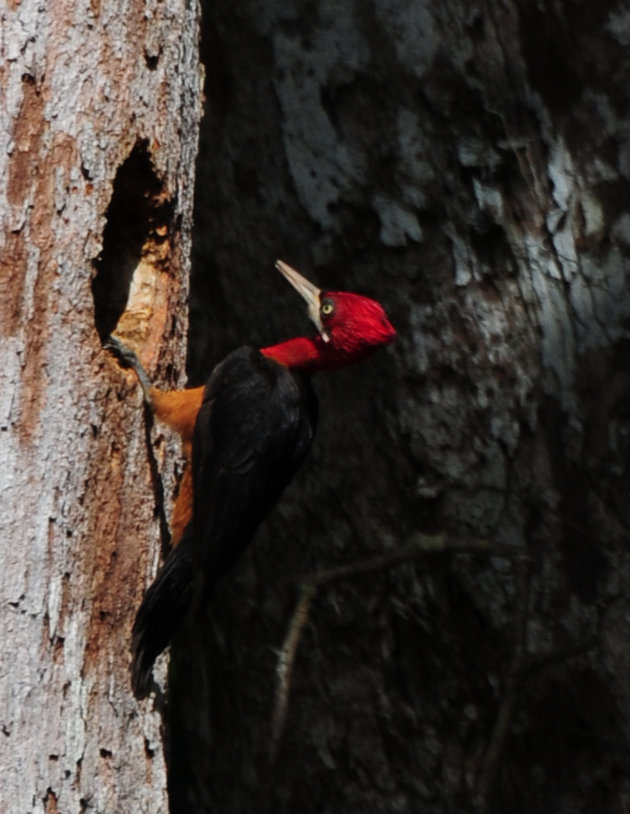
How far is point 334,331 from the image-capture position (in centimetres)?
471

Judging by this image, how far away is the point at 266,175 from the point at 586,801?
2588 millimetres

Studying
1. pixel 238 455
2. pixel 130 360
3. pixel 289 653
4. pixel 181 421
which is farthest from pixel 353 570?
pixel 130 360

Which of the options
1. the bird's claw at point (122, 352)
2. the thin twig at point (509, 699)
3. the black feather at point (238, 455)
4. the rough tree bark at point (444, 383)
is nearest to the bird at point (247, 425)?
the black feather at point (238, 455)

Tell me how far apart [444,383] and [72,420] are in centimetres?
180

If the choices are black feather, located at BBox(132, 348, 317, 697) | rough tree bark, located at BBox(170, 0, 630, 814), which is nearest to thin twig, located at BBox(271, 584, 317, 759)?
rough tree bark, located at BBox(170, 0, 630, 814)

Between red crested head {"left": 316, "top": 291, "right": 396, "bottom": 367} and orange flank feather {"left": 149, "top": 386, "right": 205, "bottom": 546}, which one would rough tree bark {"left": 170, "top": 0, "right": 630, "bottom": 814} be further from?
orange flank feather {"left": 149, "top": 386, "right": 205, "bottom": 546}

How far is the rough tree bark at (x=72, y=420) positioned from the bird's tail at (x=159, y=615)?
0.04 m

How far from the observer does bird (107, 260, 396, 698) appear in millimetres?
4242

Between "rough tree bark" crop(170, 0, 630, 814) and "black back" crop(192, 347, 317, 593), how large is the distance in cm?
31

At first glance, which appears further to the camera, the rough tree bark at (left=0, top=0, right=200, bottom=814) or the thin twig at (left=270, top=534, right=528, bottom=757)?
the thin twig at (left=270, top=534, right=528, bottom=757)

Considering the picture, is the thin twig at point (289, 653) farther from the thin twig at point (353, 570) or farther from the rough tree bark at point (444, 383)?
the rough tree bark at point (444, 383)

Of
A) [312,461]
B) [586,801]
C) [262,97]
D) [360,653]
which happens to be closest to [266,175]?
[262,97]

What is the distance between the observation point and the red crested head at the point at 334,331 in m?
4.64

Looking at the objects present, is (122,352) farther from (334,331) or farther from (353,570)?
(353,570)
